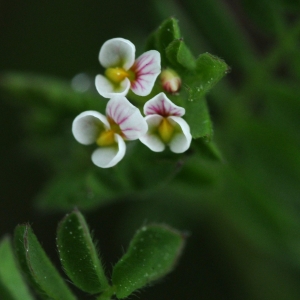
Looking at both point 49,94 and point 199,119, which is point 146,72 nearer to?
point 199,119

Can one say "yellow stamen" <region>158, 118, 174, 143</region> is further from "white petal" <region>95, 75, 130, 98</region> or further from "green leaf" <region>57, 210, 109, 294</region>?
"green leaf" <region>57, 210, 109, 294</region>

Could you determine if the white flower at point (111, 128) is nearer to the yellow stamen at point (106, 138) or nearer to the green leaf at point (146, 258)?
the yellow stamen at point (106, 138)

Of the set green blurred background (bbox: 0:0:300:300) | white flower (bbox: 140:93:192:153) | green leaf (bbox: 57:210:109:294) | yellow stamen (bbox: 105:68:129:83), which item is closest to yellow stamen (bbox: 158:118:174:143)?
white flower (bbox: 140:93:192:153)

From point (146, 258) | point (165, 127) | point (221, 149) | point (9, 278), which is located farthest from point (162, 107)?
point (221, 149)

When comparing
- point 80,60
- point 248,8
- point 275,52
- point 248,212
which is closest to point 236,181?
point 248,212

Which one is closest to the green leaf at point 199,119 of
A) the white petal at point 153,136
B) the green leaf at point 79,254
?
the white petal at point 153,136

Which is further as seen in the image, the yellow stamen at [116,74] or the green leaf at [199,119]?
the yellow stamen at [116,74]
